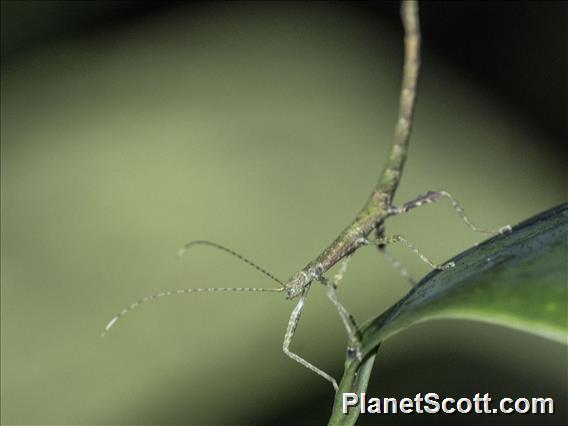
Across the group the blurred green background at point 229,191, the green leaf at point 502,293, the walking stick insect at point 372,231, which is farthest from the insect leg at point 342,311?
the green leaf at point 502,293

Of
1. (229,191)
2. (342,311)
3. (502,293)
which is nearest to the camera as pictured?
(502,293)

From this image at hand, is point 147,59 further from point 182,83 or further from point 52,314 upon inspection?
point 52,314

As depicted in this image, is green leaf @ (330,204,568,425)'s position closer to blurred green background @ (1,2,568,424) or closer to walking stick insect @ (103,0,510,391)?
walking stick insect @ (103,0,510,391)

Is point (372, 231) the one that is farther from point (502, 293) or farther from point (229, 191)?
point (502, 293)

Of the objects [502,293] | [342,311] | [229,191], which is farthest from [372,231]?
[502,293]

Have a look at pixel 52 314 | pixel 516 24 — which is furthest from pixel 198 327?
pixel 516 24

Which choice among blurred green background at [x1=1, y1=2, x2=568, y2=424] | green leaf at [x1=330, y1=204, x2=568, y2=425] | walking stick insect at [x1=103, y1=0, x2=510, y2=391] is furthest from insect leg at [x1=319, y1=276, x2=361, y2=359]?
green leaf at [x1=330, y1=204, x2=568, y2=425]

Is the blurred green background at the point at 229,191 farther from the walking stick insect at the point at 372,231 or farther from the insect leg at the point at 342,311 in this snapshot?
the insect leg at the point at 342,311
